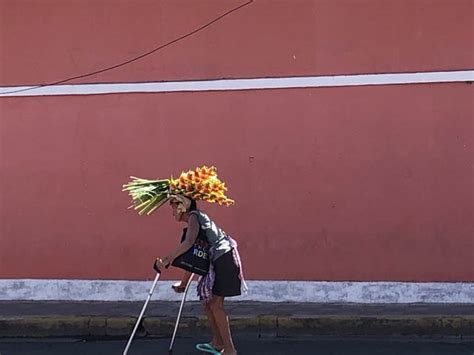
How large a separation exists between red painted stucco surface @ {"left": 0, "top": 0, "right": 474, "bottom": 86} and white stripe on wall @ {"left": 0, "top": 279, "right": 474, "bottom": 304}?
7.73 ft

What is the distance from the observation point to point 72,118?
9.88 metres

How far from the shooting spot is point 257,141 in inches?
375

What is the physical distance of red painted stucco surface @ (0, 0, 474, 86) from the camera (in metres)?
9.29

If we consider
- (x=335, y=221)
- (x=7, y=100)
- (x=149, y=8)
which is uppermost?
(x=149, y=8)

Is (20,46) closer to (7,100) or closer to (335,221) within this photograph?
(7,100)

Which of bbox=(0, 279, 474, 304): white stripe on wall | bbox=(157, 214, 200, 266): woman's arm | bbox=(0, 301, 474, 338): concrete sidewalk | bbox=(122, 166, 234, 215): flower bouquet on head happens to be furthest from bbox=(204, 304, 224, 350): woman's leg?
bbox=(0, 279, 474, 304): white stripe on wall

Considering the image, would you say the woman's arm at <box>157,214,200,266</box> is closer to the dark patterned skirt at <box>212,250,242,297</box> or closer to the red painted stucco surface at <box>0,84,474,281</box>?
the dark patterned skirt at <box>212,250,242,297</box>

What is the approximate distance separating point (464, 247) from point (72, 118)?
4674mm

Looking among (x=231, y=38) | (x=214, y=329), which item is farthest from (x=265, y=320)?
(x=231, y=38)

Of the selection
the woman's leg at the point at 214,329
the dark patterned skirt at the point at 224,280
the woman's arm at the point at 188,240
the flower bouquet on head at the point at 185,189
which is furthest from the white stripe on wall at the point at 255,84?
the woman's leg at the point at 214,329

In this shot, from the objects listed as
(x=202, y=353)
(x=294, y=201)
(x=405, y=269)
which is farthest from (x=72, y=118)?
(x=405, y=269)

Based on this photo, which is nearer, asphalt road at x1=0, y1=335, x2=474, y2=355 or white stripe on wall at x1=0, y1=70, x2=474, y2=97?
asphalt road at x1=0, y1=335, x2=474, y2=355

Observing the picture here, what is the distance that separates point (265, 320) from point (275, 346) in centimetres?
62

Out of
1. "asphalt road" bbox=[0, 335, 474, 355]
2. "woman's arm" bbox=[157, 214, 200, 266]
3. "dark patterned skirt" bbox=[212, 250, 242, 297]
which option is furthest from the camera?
"asphalt road" bbox=[0, 335, 474, 355]
